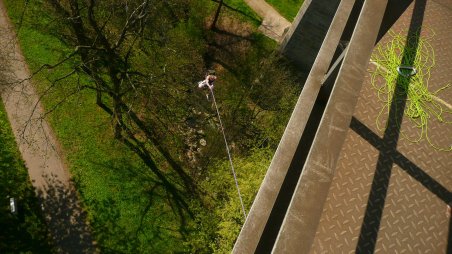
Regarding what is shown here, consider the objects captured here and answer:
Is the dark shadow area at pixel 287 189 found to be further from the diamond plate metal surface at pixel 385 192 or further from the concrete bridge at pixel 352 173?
the diamond plate metal surface at pixel 385 192

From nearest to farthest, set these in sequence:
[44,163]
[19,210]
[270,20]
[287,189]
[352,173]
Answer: [352,173]
[287,189]
[19,210]
[44,163]
[270,20]

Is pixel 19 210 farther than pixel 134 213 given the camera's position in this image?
No

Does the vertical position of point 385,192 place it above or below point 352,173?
below

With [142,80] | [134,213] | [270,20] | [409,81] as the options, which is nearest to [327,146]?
[409,81]

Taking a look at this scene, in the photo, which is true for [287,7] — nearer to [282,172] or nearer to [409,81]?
[409,81]

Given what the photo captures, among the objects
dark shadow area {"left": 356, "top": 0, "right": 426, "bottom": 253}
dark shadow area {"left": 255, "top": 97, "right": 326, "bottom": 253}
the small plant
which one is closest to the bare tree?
dark shadow area {"left": 255, "top": 97, "right": 326, "bottom": 253}

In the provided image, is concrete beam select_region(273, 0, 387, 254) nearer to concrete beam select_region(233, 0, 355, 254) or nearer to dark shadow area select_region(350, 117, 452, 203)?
concrete beam select_region(233, 0, 355, 254)

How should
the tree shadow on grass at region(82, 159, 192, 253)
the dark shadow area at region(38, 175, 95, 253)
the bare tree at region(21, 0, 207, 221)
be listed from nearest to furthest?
the dark shadow area at region(38, 175, 95, 253), the tree shadow on grass at region(82, 159, 192, 253), the bare tree at region(21, 0, 207, 221)

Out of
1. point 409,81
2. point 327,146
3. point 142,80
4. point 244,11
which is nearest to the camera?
point 327,146
